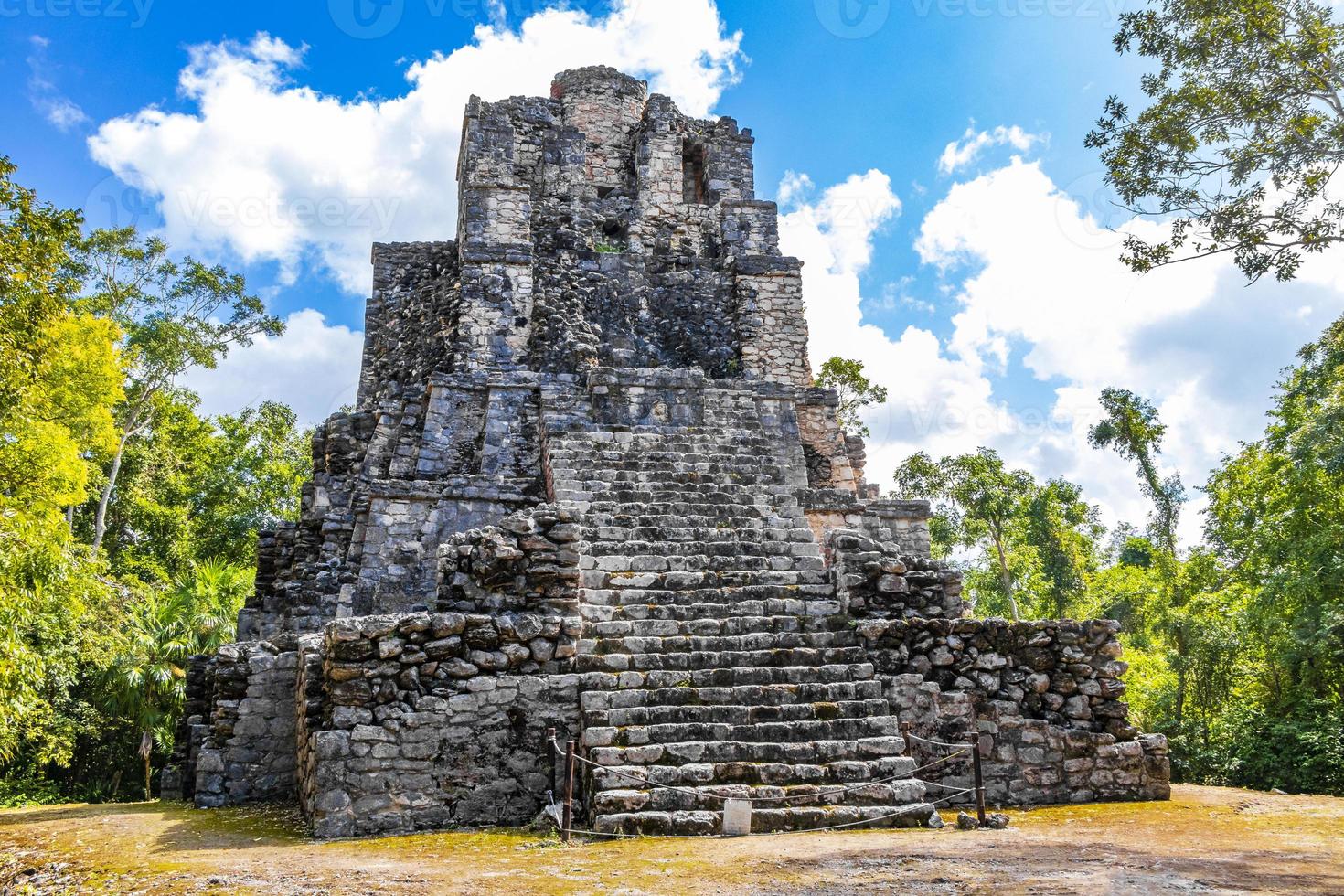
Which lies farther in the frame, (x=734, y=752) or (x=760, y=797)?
(x=734, y=752)

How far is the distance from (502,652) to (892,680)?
2970mm

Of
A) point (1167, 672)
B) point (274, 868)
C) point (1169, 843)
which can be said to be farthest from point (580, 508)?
point (1167, 672)

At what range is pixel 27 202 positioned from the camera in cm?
874

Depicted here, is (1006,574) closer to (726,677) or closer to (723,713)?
(726,677)

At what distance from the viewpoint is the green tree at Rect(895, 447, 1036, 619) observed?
2367cm

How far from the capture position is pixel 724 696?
653cm

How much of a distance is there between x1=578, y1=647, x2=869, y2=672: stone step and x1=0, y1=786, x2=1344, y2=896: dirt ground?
1516mm

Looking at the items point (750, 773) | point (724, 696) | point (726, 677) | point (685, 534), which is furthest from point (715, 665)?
point (685, 534)

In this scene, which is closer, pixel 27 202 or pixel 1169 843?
pixel 1169 843

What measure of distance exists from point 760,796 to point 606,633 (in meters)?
1.93

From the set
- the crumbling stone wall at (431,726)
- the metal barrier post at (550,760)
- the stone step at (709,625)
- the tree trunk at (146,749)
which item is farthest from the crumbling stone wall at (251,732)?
the tree trunk at (146,749)

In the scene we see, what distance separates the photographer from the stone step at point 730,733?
6.16m

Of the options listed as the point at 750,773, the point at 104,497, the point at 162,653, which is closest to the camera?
the point at 750,773

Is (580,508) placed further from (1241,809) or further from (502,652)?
(1241,809)
